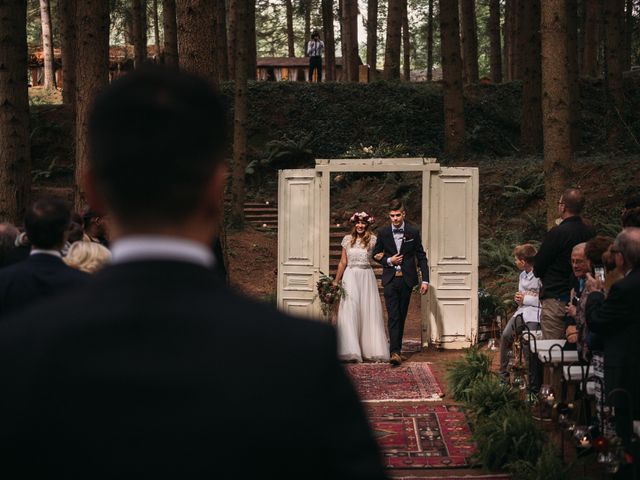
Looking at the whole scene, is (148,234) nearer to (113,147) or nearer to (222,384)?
(113,147)

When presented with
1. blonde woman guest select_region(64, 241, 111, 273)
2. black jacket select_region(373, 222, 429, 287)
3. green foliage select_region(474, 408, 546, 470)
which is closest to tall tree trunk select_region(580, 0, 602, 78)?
black jacket select_region(373, 222, 429, 287)

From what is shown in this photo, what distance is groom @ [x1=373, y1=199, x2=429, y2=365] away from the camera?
44.9 feet

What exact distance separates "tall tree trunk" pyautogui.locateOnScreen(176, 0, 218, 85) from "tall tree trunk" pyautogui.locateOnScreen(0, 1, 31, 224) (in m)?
2.37

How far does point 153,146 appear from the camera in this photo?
1.84 meters

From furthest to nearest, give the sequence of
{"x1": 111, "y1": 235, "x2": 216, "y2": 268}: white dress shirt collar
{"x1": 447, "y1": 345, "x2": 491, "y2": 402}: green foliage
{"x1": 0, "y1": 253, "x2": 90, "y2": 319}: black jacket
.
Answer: {"x1": 447, "y1": 345, "x2": 491, "y2": 402}: green foliage
{"x1": 0, "y1": 253, "x2": 90, "y2": 319}: black jacket
{"x1": 111, "y1": 235, "x2": 216, "y2": 268}: white dress shirt collar

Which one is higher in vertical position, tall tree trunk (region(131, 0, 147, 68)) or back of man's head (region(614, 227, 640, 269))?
tall tree trunk (region(131, 0, 147, 68))

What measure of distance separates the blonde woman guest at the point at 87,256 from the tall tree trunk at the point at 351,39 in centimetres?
3096

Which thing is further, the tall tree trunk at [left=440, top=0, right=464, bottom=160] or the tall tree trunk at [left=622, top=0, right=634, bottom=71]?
the tall tree trunk at [left=622, top=0, right=634, bottom=71]

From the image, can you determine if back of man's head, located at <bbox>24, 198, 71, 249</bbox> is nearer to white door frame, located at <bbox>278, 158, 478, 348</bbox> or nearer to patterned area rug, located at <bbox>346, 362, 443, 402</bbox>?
patterned area rug, located at <bbox>346, 362, 443, 402</bbox>

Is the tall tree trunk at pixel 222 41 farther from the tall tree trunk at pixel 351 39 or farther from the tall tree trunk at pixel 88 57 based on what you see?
the tall tree trunk at pixel 88 57

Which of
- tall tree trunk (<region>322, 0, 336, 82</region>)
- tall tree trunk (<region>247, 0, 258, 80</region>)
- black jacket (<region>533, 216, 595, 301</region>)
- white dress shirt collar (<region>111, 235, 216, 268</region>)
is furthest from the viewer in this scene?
tall tree trunk (<region>322, 0, 336, 82</region>)

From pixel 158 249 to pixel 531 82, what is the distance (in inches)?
968

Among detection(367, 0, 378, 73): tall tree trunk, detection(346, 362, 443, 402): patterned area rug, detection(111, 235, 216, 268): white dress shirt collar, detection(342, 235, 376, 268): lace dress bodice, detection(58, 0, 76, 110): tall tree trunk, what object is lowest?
detection(346, 362, 443, 402): patterned area rug

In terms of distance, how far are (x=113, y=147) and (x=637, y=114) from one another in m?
31.6
